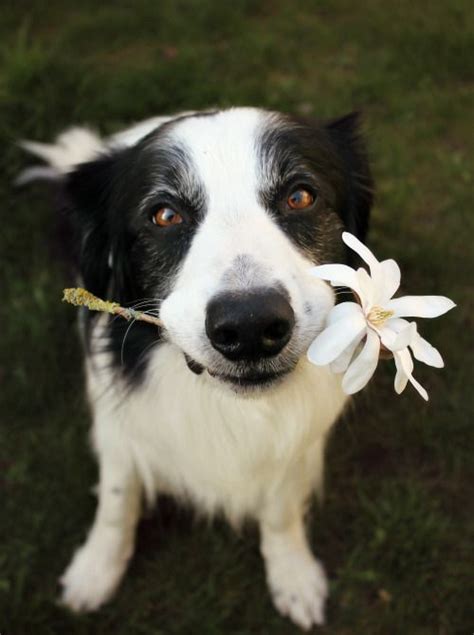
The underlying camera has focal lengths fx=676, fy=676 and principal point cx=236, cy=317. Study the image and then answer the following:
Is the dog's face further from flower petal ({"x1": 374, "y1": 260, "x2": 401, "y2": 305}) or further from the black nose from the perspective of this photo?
flower petal ({"x1": 374, "y1": 260, "x2": 401, "y2": 305})

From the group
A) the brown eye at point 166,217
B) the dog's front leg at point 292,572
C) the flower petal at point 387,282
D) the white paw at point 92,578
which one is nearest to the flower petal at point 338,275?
the flower petal at point 387,282

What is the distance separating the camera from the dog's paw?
2834 millimetres

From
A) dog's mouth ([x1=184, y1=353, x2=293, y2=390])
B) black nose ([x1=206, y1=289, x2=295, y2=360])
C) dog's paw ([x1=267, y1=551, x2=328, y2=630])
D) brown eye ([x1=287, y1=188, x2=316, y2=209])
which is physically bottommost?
dog's paw ([x1=267, y1=551, x2=328, y2=630])

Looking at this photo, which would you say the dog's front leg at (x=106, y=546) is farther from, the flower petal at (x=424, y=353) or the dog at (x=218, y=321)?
the flower petal at (x=424, y=353)

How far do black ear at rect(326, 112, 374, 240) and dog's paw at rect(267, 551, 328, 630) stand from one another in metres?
1.41

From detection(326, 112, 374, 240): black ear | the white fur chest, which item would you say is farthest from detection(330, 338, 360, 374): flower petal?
detection(326, 112, 374, 240): black ear

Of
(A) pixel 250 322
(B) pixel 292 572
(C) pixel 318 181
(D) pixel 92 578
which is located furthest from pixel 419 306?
(D) pixel 92 578

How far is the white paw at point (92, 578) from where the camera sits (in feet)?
9.31

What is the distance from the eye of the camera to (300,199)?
214 centimetres

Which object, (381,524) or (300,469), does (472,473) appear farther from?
(300,469)

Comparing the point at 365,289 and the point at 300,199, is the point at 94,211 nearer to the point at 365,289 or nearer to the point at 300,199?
the point at 300,199

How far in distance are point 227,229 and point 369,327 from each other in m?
0.51

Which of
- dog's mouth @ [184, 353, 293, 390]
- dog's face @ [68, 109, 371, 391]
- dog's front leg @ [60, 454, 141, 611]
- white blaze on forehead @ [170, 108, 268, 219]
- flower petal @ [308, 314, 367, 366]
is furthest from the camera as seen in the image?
dog's front leg @ [60, 454, 141, 611]

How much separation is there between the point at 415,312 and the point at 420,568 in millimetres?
1732
